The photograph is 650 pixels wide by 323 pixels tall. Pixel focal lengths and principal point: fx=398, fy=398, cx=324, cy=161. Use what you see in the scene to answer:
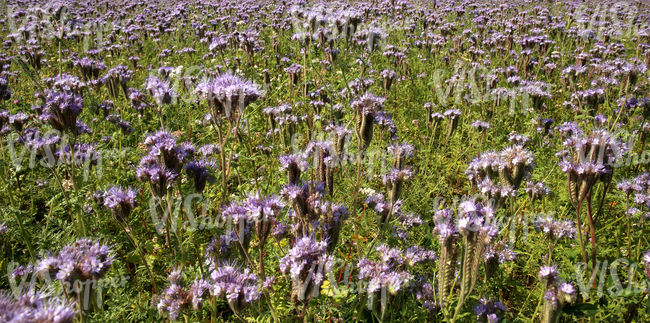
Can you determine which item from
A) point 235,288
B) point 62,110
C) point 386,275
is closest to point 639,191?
point 386,275

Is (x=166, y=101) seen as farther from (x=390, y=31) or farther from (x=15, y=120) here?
(x=390, y=31)

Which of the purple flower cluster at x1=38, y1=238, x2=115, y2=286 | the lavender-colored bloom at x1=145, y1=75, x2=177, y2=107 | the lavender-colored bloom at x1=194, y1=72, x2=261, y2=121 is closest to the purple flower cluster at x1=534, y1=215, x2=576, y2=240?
the lavender-colored bloom at x1=194, y1=72, x2=261, y2=121

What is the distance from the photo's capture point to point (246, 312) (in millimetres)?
2824

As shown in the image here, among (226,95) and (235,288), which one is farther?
(226,95)

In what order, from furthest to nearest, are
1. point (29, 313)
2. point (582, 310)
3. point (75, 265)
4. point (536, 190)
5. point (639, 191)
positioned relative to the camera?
point (536, 190) → point (639, 191) → point (582, 310) → point (75, 265) → point (29, 313)

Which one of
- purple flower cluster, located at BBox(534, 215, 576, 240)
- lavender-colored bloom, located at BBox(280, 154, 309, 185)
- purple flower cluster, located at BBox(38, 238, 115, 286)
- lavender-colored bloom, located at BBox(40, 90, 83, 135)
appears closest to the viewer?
purple flower cluster, located at BBox(38, 238, 115, 286)

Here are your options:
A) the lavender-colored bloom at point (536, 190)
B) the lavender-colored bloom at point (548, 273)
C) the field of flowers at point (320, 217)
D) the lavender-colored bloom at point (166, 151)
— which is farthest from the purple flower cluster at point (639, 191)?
the lavender-colored bloom at point (166, 151)

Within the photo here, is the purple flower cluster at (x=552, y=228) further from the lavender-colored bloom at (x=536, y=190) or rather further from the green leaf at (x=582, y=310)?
the green leaf at (x=582, y=310)

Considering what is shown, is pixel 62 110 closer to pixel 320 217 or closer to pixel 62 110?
pixel 62 110

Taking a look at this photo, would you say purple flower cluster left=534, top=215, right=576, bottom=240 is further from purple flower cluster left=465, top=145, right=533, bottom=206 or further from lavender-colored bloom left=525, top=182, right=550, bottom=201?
lavender-colored bloom left=525, top=182, right=550, bottom=201

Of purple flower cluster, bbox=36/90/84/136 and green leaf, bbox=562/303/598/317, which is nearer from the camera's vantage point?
green leaf, bbox=562/303/598/317

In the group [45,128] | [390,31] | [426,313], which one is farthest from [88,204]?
[390,31]

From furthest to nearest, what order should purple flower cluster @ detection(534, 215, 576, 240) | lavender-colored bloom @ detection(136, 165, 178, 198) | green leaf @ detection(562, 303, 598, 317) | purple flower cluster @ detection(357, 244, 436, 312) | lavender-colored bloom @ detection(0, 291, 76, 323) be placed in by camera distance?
purple flower cluster @ detection(534, 215, 576, 240), lavender-colored bloom @ detection(136, 165, 178, 198), green leaf @ detection(562, 303, 598, 317), purple flower cluster @ detection(357, 244, 436, 312), lavender-colored bloom @ detection(0, 291, 76, 323)

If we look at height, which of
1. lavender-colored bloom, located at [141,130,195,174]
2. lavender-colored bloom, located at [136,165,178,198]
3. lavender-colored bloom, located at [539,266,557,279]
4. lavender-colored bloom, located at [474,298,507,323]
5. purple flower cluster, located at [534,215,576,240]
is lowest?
lavender-colored bloom, located at [474,298,507,323]
